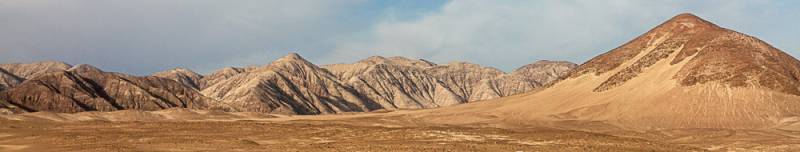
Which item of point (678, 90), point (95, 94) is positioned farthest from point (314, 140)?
point (95, 94)

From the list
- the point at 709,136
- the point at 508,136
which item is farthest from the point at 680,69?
the point at 508,136

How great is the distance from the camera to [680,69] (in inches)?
4053

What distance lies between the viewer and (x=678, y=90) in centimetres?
9519

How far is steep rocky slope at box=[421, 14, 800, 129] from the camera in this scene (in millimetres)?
86750

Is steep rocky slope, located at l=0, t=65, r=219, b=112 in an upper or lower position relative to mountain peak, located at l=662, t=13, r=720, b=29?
lower

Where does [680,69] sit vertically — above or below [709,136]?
above

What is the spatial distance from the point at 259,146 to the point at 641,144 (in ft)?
90.6

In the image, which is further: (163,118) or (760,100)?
(163,118)

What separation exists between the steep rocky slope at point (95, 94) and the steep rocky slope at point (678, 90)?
81009 millimetres

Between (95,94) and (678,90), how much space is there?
394ft

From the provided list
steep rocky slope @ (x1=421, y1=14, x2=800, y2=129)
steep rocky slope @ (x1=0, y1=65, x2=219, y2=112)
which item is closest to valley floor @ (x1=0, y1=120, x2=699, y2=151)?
Result: steep rocky slope @ (x1=421, y1=14, x2=800, y2=129)

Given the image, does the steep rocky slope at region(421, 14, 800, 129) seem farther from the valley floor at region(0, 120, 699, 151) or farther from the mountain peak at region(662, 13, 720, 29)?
the valley floor at region(0, 120, 699, 151)

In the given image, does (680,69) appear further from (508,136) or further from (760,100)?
(508,136)

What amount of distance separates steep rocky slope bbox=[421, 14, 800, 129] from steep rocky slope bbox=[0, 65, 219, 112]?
266 ft
